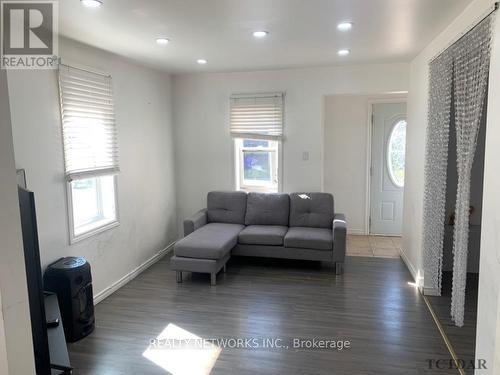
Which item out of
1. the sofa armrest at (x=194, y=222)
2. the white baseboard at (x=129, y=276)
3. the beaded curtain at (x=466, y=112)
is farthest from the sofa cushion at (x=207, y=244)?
the beaded curtain at (x=466, y=112)

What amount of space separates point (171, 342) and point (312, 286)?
168cm

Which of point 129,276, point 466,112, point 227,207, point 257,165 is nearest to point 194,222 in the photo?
point 227,207

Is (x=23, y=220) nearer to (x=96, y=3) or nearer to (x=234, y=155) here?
(x=96, y=3)

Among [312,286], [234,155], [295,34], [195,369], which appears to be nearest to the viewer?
[195,369]

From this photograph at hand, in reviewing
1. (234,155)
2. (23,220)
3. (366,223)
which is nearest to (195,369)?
(23,220)

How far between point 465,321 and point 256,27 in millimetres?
3051

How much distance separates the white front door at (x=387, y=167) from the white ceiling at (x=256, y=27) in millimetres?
1480

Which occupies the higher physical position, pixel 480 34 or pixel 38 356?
pixel 480 34

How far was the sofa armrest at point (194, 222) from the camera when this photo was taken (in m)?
4.50

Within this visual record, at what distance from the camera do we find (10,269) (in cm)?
111

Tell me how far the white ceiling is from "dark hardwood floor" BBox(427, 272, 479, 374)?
2.48 metres

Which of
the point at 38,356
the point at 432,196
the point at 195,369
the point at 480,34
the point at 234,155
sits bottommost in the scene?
the point at 195,369

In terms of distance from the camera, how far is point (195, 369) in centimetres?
252

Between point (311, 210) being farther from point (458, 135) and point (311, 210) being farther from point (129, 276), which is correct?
point (129, 276)
